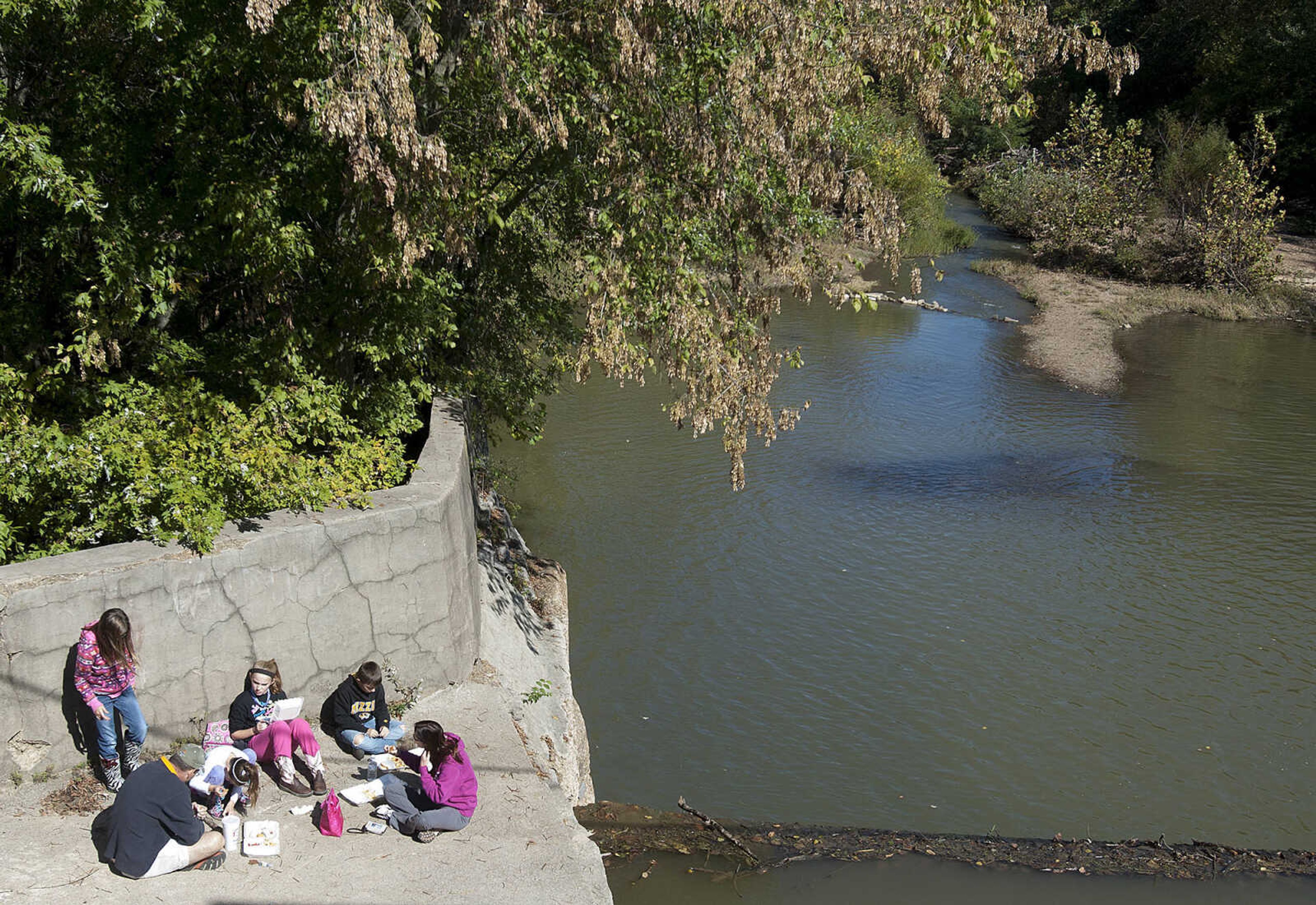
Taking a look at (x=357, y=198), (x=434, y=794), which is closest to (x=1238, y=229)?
(x=357, y=198)

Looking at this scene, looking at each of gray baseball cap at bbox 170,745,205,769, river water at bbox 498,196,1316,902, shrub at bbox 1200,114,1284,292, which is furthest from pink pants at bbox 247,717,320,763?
shrub at bbox 1200,114,1284,292

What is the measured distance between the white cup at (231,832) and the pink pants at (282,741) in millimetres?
603

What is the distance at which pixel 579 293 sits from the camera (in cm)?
1165

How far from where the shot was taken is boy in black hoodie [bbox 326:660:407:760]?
7309mm

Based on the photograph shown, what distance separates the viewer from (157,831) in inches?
229

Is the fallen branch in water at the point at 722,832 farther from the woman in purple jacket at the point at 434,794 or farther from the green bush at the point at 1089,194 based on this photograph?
the green bush at the point at 1089,194

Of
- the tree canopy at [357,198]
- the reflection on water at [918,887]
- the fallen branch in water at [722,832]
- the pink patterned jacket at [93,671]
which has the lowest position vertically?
the reflection on water at [918,887]

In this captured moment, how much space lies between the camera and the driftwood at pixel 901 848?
28.4ft

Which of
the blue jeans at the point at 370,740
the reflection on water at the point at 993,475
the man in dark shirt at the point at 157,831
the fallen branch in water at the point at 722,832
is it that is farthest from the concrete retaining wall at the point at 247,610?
the reflection on water at the point at 993,475

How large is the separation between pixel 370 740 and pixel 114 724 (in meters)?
1.59

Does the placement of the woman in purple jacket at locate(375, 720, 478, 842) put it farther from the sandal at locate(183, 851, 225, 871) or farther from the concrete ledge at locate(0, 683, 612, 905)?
the sandal at locate(183, 851, 225, 871)

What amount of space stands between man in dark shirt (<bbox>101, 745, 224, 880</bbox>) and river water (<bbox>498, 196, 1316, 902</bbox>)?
3311mm

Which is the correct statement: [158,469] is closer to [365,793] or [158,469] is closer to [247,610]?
[247,610]

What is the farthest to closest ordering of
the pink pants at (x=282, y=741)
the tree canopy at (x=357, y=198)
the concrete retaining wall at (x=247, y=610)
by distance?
the tree canopy at (x=357, y=198), the pink pants at (x=282, y=741), the concrete retaining wall at (x=247, y=610)
